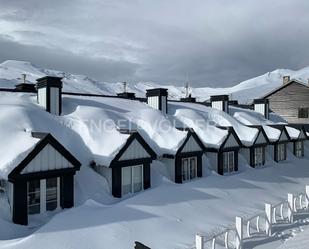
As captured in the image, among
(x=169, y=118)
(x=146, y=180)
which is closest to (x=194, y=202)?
(x=146, y=180)

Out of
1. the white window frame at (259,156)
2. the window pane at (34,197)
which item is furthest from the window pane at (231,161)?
the window pane at (34,197)

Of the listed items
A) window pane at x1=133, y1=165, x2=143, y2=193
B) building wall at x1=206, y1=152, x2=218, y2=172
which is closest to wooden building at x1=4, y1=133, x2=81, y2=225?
window pane at x1=133, y1=165, x2=143, y2=193

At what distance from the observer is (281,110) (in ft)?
146

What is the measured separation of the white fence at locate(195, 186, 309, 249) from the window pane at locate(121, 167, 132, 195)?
5.04 metres

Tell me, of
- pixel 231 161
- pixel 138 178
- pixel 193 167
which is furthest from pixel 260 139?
pixel 138 178

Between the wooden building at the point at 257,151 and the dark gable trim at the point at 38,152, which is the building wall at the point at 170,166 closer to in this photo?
the dark gable trim at the point at 38,152

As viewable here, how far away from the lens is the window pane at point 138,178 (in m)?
16.9

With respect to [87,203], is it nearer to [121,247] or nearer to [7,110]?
[121,247]

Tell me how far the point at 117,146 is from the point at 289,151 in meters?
21.0

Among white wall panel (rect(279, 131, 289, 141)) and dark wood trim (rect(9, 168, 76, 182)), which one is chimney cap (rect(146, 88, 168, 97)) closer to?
white wall panel (rect(279, 131, 289, 141))

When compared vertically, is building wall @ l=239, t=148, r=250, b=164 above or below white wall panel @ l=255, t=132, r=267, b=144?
below

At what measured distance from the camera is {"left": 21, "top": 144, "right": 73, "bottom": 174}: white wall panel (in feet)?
41.4

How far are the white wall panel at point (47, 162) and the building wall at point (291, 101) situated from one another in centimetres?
3555

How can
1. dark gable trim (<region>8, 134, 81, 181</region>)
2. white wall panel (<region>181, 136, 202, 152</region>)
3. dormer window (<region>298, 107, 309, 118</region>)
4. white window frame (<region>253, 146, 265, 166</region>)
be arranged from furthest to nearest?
dormer window (<region>298, 107, 309, 118</region>), white window frame (<region>253, 146, 265, 166</region>), white wall panel (<region>181, 136, 202, 152</region>), dark gable trim (<region>8, 134, 81, 181</region>)
